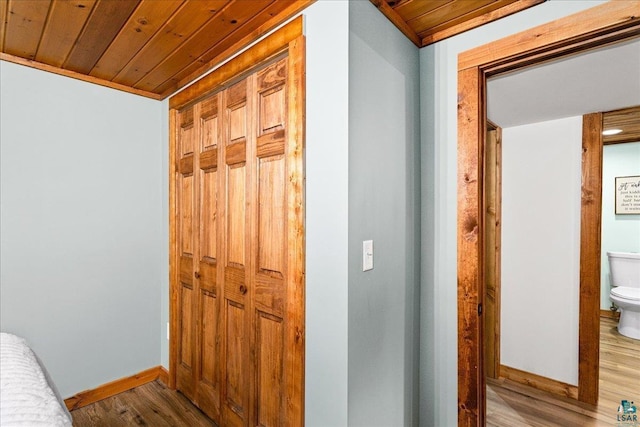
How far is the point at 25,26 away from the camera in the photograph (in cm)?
162

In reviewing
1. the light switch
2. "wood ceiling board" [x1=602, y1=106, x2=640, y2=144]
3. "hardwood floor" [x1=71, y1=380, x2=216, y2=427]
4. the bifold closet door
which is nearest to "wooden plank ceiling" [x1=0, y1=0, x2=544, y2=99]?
the bifold closet door

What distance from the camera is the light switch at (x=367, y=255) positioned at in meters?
1.34

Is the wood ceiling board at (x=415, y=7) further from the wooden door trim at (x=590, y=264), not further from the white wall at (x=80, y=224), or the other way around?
the white wall at (x=80, y=224)

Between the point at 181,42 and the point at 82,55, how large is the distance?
683 mm

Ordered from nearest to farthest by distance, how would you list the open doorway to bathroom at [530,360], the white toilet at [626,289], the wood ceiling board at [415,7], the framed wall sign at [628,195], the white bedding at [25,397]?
the white bedding at [25,397] < the wood ceiling board at [415,7] < the open doorway to bathroom at [530,360] < the white toilet at [626,289] < the framed wall sign at [628,195]

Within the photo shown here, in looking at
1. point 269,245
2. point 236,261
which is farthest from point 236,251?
point 269,245

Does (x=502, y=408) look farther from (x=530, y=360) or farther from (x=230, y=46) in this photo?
(x=230, y=46)

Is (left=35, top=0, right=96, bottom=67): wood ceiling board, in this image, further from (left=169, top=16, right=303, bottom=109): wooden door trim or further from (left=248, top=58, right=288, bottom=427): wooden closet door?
(left=248, top=58, right=288, bottom=427): wooden closet door

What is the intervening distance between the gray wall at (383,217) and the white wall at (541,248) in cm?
161

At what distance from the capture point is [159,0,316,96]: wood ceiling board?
1455mm

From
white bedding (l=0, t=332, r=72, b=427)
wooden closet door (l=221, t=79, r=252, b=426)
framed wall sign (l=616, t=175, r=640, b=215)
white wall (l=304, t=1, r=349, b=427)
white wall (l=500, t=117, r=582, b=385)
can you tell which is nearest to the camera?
white bedding (l=0, t=332, r=72, b=427)

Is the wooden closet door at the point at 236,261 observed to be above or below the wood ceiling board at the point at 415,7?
below

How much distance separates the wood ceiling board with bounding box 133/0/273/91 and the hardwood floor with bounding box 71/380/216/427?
2.29 metres

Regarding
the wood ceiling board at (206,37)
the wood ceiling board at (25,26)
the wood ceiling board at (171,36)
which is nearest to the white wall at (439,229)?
the wood ceiling board at (206,37)
